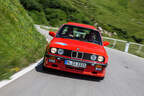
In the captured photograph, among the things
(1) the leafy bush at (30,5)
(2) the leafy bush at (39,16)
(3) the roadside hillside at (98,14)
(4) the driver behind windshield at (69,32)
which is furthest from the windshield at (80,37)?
(1) the leafy bush at (30,5)

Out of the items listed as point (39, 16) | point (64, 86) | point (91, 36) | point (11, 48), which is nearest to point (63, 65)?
point (64, 86)

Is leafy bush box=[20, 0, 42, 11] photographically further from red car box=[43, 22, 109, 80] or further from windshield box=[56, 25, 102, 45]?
red car box=[43, 22, 109, 80]

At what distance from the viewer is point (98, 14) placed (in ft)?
371

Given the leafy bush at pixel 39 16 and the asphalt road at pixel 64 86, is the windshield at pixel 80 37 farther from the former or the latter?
the leafy bush at pixel 39 16

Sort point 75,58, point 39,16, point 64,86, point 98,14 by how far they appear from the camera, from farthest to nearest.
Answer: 1. point 98,14
2. point 39,16
3. point 75,58
4. point 64,86

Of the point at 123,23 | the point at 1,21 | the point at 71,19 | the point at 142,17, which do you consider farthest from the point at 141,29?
the point at 1,21

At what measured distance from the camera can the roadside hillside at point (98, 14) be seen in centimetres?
8531

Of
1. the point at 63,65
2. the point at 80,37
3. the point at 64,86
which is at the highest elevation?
the point at 80,37

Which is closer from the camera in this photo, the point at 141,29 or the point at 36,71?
the point at 36,71

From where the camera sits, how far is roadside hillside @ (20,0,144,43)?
85312mm

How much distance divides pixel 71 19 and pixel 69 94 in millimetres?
88684

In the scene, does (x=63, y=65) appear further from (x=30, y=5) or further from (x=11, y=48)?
(x=30, y=5)

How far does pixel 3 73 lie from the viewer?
16.1 ft

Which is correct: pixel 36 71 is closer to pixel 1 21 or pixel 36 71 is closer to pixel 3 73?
pixel 3 73
